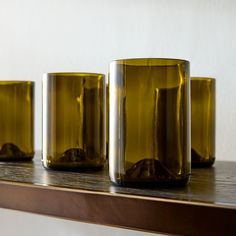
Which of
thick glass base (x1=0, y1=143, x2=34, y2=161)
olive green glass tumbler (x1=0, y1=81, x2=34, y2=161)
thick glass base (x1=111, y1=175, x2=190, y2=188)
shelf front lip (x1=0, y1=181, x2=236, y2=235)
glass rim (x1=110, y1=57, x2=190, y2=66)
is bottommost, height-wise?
shelf front lip (x1=0, y1=181, x2=236, y2=235)

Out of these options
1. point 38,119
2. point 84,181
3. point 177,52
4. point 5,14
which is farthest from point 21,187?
point 5,14

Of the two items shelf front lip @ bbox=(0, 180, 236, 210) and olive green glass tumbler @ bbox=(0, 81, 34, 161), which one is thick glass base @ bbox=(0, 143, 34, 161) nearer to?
olive green glass tumbler @ bbox=(0, 81, 34, 161)

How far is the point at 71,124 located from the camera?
68 cm

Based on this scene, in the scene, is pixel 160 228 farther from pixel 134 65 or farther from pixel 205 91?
pixel 205 91

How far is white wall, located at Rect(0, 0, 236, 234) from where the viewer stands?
0.82 m

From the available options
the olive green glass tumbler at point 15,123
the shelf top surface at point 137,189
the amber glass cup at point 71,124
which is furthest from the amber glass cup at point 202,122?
the olive green glass tumbler at point 15,123

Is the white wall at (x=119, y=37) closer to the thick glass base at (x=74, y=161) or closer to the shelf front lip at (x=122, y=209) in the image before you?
the thick glass base at (x=74, y=161)

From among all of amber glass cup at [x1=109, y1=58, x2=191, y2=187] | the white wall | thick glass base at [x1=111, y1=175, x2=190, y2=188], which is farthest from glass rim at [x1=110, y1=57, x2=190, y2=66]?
the white wall

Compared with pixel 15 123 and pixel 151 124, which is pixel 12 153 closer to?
pixel 15 123

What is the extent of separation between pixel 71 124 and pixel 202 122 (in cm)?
17

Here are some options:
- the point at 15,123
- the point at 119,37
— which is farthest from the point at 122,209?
the point at 119,37

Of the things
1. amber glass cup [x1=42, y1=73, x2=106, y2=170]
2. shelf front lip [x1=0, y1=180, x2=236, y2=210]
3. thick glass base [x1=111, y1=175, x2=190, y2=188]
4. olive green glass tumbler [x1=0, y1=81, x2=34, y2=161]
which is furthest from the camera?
olive green glass tumbler [x1=0, y1=81, x2=34, y2=161]

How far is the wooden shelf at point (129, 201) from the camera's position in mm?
436

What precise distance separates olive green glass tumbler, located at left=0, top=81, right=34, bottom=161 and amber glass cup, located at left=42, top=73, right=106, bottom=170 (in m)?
0.12
